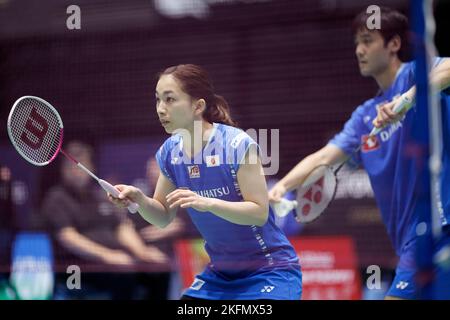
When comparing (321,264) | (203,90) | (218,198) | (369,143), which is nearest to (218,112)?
(203,90)

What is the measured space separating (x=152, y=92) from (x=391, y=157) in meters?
1.32

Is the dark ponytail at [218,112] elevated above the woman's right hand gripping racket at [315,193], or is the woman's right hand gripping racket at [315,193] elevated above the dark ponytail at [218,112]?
the dark ponytail at [218,112]

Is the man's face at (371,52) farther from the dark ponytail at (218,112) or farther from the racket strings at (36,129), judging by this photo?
the racket strings at (36,129)

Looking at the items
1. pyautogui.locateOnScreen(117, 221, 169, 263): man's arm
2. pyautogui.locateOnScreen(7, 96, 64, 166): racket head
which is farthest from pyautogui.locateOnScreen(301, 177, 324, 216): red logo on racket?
pyautogui.locateOnScreen(7, 96, 64, 166): racket head

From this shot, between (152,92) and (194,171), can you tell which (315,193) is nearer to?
(194,171)

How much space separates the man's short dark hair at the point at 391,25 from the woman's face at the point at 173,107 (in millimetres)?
955

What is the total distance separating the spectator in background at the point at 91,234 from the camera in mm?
5262

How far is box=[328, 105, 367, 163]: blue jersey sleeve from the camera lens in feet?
15.7

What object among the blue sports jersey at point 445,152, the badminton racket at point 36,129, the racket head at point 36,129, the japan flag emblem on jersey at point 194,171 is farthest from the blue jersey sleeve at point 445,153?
the racket head at point 36,129

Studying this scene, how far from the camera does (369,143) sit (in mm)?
4824

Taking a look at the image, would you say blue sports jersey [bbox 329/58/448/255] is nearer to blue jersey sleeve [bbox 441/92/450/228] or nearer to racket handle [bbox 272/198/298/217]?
blue jersey sleeve [bbox 441/92/450/228]
